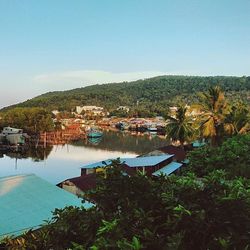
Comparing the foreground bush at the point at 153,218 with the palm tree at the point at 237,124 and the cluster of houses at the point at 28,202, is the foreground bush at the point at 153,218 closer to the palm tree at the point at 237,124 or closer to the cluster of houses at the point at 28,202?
the cluster of houses at the point at 28,202

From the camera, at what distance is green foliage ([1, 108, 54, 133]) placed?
69.5 meters

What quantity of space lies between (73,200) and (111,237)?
31.7 feet

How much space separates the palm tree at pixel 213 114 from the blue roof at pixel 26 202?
12.9 meters

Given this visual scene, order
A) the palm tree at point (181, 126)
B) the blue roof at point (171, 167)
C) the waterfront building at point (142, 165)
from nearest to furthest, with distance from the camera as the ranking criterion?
the waterfront building at point (142, 165)
the blue roof at point (171, 167)
the palm tree at point (181, 126)

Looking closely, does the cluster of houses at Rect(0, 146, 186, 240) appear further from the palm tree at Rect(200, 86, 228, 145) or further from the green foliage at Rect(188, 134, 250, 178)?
the palm tree at Rect(200, 86, 228, 145)

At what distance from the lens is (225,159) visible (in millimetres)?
14219

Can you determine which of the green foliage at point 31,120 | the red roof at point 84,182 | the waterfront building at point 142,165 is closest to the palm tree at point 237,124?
the waterfront building at point 142,165

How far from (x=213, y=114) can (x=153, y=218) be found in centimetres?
2093

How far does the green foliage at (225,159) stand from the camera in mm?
12926

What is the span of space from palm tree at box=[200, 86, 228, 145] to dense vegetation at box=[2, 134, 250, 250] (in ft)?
62.4

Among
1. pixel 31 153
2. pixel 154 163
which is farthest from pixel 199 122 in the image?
pixel 31 153

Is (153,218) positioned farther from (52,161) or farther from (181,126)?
(52,161)

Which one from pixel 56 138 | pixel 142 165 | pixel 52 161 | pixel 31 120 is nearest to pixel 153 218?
pixel 142 165

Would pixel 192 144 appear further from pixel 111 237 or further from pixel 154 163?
pixel 111 237
